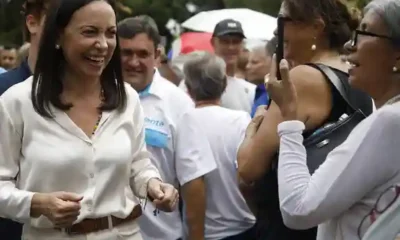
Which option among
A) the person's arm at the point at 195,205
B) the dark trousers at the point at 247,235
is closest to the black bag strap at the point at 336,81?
the person's arm at the point at 195,205

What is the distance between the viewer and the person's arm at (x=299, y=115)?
3.89m

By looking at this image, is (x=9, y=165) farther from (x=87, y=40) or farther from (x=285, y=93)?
(x=285, y=93)

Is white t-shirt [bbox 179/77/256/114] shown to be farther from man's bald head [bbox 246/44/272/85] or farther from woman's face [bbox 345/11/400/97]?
woman's face [bbox 345/11/400/97]

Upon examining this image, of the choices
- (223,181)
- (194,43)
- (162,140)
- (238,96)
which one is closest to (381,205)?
(162,140)

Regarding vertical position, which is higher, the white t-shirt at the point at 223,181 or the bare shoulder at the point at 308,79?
the bare shoulder at the point at 308,79

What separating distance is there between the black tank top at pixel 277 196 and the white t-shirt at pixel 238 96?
14.2 ft

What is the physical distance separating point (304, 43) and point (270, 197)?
0.68 meters

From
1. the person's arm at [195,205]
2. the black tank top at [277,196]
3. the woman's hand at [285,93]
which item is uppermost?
the woman's hand at [285,93]

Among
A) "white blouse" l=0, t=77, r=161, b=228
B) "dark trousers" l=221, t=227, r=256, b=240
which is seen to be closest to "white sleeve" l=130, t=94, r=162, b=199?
"white blouse" l=0, t=77, r=161, b=228

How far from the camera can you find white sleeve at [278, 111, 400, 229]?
122 inches

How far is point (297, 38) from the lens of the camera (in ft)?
13.5

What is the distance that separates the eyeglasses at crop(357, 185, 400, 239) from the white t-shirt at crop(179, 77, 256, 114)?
17.5 feet

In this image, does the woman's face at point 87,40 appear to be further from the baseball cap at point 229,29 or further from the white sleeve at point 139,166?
the baseball cap at point 229,29

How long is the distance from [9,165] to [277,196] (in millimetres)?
1148
